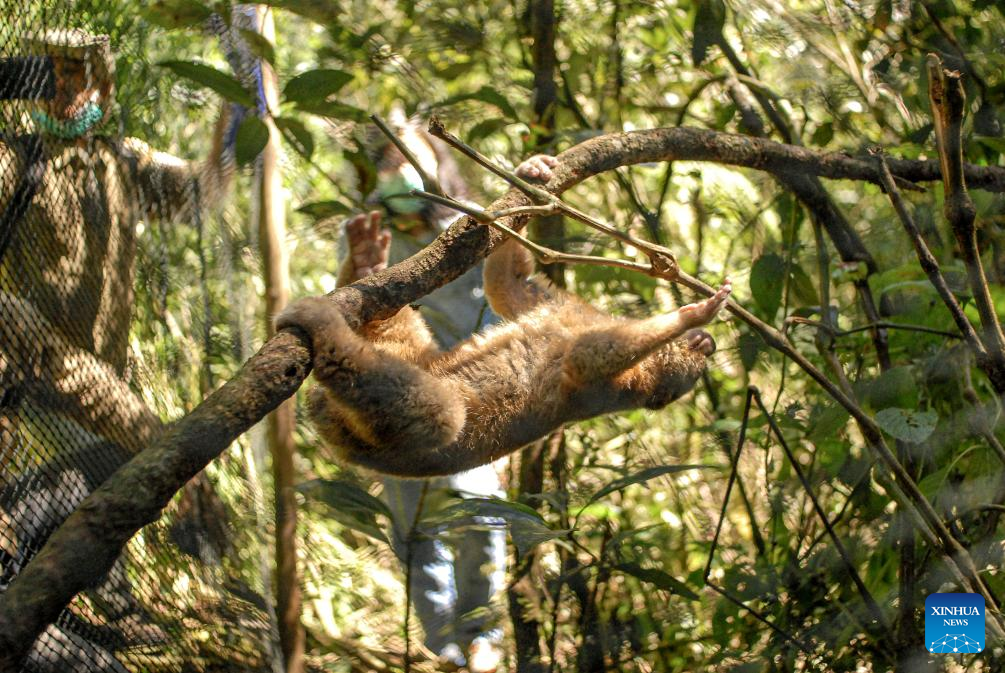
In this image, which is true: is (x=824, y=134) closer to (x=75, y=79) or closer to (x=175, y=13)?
(x=175, y=13)

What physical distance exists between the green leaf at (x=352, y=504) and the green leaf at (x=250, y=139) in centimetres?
111

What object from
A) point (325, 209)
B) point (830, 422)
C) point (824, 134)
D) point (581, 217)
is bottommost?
point (830, 422)

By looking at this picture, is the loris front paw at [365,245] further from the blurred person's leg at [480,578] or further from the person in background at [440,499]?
the blurred person's leg at [480,578]

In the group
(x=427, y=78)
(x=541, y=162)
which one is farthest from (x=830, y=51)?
(x=541, y=162)

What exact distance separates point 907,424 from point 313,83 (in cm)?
208

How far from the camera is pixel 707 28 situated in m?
3.43

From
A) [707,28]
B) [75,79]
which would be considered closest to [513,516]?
[75,79]

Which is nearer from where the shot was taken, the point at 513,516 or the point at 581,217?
the point at 581,217

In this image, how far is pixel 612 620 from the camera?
3580 mm

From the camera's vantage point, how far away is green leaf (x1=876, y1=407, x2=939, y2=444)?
2383mm

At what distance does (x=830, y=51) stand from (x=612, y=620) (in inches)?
116

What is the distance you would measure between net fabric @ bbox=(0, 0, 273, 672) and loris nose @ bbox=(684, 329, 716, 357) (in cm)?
183

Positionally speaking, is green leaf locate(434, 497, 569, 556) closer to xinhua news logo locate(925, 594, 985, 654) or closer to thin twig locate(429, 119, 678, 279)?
thin twig locate(429, 119, 678, 279)

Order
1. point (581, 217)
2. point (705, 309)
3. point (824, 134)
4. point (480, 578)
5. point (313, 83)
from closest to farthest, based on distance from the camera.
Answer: point (581, 217) < point (705, 309) < point (313, 83) < point (824, 134) < point (480, 578)
